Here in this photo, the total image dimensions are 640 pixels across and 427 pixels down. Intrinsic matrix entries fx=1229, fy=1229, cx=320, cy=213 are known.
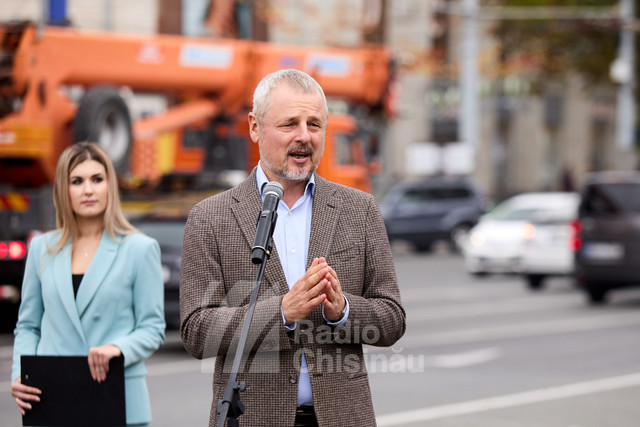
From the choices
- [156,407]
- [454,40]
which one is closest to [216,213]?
[156,407]

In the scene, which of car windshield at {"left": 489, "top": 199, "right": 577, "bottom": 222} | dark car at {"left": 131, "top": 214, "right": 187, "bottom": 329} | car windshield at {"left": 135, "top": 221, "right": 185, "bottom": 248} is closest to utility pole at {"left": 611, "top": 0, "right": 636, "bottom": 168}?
car windshield at {"left": 489, "top": 199, "right": 577, "bottom": 222}

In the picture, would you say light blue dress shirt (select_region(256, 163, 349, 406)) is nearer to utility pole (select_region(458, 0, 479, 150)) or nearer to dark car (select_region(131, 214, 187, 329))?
dark car (select_region(131, 214, 187, 329))

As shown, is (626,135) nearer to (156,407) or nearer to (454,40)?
(454,40)

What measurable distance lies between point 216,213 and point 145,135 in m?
12.8

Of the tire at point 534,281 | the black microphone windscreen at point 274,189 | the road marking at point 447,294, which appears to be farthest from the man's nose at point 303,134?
the tire at point 534,281

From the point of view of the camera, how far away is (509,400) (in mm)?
9344

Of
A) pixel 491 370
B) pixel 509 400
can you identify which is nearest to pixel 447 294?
pixel 491 370

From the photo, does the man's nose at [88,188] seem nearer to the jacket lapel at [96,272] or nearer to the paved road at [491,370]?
the jacket lapel at [96,272]

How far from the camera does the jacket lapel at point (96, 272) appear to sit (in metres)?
4.65

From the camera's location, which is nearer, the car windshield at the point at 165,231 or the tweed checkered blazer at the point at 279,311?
the tweed checkered blazer at the point at 279,311

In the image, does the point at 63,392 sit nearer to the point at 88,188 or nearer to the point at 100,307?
the point at 100,307

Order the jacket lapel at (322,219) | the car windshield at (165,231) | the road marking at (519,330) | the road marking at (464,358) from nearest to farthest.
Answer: the jacket lapel at (322,219) → the road marking at (464,358) → the car windshield at (165,231) → the road marking at (519,330)

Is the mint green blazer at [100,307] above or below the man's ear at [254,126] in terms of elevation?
below

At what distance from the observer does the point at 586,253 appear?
17.5m
